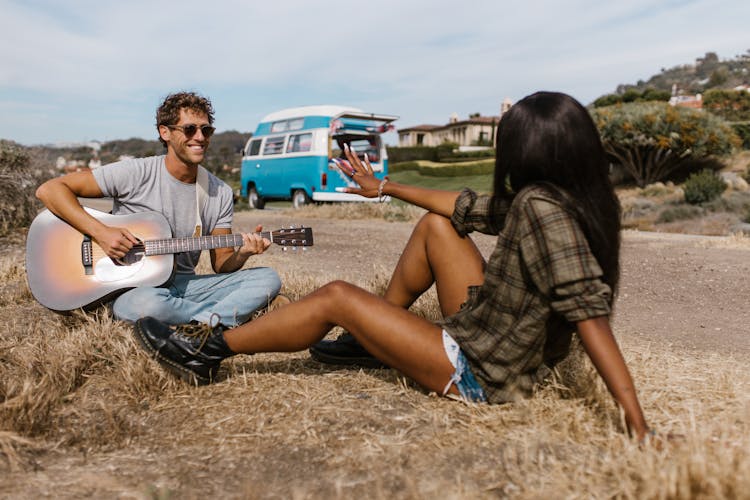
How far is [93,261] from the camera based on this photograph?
3576 mm

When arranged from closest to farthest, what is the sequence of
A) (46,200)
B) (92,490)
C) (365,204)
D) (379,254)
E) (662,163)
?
(92,490) < (46,200) < (379,254) < (365,204) < (662,163)

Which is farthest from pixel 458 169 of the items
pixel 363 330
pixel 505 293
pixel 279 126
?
pixel 505 293

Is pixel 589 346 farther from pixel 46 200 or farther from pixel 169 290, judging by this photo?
pixel 46 200

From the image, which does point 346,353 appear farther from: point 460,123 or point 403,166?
point 460,123

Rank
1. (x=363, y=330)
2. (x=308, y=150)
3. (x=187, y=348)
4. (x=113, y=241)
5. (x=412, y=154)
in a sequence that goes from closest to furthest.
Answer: (x=363, y=330) → (x=187, y=348) → (x=113, y=241) → (x=308, y=150) → (x=412, y=154)

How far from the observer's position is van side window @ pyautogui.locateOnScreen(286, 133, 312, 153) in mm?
15883

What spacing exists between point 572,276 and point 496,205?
637 mm

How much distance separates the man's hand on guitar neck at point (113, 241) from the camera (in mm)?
3447

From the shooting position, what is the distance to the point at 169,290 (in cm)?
356

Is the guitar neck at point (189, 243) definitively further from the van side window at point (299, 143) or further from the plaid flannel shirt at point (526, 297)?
the van side window at point (299, 143)

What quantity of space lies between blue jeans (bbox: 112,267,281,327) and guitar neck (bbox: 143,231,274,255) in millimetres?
204

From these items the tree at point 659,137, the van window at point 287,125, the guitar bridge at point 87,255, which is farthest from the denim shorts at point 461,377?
the tree at point 659,137

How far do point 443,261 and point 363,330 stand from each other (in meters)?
0.55

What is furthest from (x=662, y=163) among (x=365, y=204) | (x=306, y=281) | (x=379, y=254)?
(x=306, y=281)
